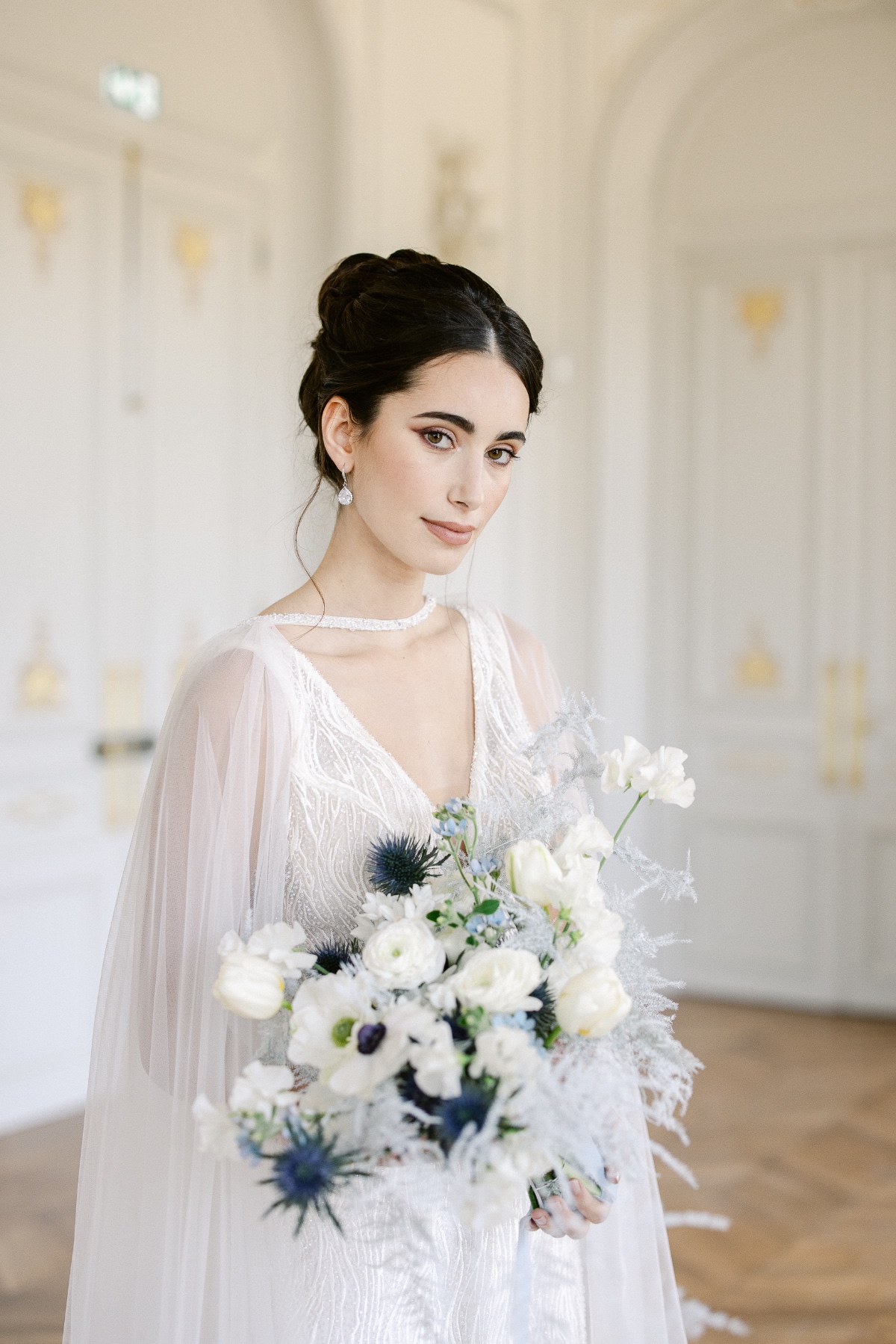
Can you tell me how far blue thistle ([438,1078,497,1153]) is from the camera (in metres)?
0.96

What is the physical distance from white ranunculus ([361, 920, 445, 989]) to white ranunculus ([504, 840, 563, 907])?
11 centimetres

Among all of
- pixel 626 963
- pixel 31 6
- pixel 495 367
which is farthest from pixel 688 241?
pixel 626 963

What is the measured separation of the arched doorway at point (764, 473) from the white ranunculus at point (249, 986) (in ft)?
12.2

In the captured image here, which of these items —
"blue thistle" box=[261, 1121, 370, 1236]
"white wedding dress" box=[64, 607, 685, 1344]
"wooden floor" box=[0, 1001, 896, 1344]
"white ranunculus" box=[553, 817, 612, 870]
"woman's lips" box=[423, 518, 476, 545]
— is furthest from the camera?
"wooden floor" box=[0, 1001, 896, 1344]

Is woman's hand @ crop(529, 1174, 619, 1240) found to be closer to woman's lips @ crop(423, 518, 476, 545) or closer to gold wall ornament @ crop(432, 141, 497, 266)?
woman's lips @ crop(423, 518, 476, 545)

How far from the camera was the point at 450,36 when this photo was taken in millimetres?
4324

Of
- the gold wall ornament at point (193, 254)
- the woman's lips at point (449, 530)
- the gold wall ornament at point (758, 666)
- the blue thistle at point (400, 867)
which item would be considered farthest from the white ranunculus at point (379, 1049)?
the gold wall ornament at point (758, 666)

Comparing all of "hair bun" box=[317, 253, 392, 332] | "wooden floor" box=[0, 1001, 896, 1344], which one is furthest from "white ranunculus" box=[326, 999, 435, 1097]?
"wooden floor" box=[0, 1001, 896, 1344]

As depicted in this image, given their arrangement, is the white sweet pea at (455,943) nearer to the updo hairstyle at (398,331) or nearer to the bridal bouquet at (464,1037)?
the bridal bouquet at (464,1037)

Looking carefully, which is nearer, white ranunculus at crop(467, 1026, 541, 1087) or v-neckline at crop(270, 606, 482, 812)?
white ranunculus at crop(467, 1026, 541, 1087)

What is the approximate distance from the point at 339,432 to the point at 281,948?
633mm

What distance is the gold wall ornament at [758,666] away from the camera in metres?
4.62

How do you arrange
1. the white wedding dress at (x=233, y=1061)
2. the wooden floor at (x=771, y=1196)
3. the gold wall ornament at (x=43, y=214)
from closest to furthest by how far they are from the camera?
the white wedding dress at (x=233, y=1061), the wooden floor at (x=771, y=1196), the gold wall ornament at (x=43, y=214)

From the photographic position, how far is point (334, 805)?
→ 1362 millimetres
